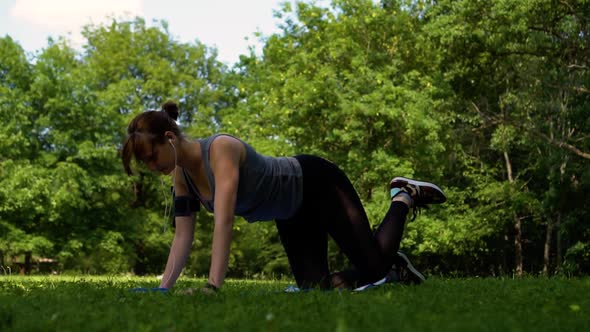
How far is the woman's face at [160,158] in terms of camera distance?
5.42 metres

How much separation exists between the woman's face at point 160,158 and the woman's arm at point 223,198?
1.08 ft

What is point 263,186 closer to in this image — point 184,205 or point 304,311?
point 184,205

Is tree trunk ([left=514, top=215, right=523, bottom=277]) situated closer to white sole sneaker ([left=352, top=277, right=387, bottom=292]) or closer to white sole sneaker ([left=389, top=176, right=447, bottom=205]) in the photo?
white sole sneaker ([left=389, top=176, right=447, bottom=205])

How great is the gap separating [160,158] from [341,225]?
1843 mm

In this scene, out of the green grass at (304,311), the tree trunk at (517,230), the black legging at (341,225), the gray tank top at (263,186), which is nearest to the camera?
the green grass at (304,311)

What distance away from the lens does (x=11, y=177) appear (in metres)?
29.5

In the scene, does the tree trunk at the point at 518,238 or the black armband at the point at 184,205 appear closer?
the black armband at the point at 184,205

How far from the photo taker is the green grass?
136 inches

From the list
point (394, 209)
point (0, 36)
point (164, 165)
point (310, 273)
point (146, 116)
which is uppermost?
point (0, 36)

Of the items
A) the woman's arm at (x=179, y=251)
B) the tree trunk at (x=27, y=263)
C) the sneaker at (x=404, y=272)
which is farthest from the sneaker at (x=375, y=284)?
the tree trunk at (x=27, y=263)

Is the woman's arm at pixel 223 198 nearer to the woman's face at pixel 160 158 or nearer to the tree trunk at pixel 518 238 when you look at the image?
the woman's face at pixel 160 158

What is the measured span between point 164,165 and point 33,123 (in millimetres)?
29772

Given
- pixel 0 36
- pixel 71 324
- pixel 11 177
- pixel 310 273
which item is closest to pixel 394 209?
pixel 310 273

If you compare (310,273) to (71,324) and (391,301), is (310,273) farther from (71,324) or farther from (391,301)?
(71,324)
